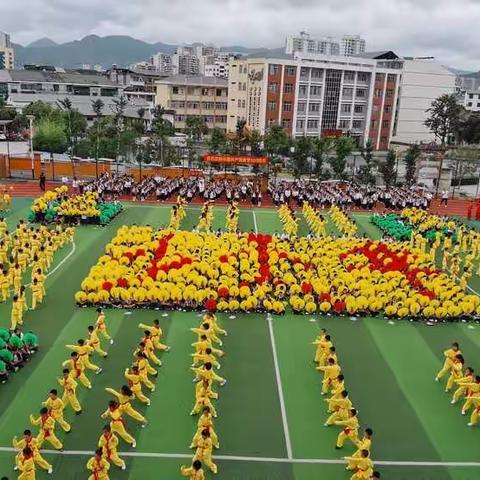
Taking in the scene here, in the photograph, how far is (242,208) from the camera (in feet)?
99.1

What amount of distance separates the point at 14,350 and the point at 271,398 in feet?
18.6

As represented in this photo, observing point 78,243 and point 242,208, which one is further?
point 242,208

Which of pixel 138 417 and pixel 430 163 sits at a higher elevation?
pixel 430 163

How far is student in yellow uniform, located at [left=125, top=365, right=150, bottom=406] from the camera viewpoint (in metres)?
10.9

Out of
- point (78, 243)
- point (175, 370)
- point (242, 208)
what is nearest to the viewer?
point (175, 370)

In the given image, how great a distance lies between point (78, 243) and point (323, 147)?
71.3 feet

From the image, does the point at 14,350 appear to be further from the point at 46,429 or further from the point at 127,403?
the point at 127,403

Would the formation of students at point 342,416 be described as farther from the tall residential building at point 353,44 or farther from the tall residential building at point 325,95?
the tall residential building at point 353,44

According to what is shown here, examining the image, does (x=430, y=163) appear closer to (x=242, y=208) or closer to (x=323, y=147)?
(x=323, y=147)

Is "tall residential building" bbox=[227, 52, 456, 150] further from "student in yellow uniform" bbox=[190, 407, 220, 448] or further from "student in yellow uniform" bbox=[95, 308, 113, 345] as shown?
"student in yellow uniform" bbox=[190, 407, 220, 448]

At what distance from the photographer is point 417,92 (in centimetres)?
6556

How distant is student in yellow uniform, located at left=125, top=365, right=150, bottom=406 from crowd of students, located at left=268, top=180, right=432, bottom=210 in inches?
803

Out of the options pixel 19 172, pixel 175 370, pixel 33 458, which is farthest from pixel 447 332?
pixel 19 172

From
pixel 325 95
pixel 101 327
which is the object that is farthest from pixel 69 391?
pixel 325 95
